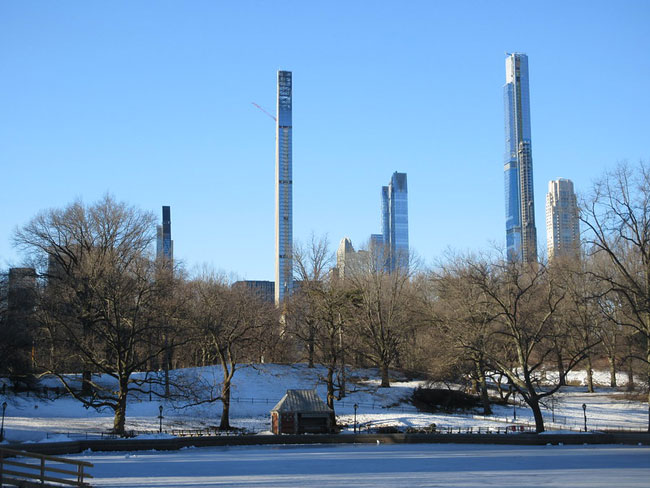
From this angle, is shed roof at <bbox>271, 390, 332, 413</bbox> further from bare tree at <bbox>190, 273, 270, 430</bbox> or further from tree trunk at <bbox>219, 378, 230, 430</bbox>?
bare tree at <bbox>190, 273, 270, 430</bbox>

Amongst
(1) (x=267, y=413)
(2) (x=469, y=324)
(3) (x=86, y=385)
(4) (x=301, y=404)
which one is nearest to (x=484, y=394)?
(2) (x=469, y=324)

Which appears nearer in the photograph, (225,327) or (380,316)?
(225,327)

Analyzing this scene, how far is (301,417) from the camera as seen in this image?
4650 cm

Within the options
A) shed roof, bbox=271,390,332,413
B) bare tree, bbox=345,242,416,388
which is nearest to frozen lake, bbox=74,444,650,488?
shed roof, bbox=271,390,332,413

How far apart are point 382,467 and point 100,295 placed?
21.7 metres

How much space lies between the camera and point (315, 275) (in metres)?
61.9

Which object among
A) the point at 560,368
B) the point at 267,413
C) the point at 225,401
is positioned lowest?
the point at 267,413

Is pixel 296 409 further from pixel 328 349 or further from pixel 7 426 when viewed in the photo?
pixel 7 426

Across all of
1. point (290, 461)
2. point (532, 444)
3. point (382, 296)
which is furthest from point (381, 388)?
point (290, 461)

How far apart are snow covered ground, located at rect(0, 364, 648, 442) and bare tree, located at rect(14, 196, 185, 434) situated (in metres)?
2.31

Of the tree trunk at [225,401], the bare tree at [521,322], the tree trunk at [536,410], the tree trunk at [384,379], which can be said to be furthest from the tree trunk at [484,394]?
the tree trunk at [225,401]

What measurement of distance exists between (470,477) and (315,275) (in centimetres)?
3609

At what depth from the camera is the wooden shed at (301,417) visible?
1818 inches

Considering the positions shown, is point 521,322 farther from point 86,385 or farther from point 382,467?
point 86,385
